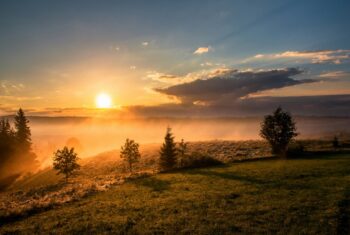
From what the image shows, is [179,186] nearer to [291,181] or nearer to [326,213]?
[291,181]

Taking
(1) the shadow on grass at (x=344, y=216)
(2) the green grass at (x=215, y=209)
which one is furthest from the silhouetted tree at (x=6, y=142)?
(1) the shadow on grass at (x=344, y=216)

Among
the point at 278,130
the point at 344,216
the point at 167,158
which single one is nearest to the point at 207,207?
the point at 344,216

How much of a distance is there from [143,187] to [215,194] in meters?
11.4

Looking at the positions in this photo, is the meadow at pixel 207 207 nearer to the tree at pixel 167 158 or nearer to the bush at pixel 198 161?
the bush at pixel 198 161

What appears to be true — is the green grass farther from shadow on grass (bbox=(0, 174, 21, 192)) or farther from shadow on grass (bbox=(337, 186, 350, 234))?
shadow on grass (bbox=(0, 174, 21, 192))

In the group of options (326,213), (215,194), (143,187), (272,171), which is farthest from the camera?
(272,171)

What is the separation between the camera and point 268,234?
18.1 m

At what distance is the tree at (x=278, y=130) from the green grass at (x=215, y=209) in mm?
33005

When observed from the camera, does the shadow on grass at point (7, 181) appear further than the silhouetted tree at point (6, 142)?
No

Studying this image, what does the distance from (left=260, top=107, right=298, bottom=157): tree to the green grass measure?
33.0m

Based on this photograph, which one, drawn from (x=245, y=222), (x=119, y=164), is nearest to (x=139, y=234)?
(x=245, y=222)

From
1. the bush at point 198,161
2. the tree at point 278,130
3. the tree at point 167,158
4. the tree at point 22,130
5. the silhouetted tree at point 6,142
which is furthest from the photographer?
the tree at point 22,130

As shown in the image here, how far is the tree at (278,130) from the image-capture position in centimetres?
6938

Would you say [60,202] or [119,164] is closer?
[60,202]
